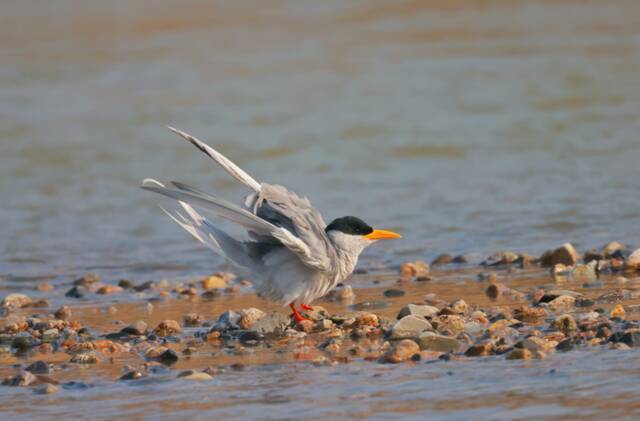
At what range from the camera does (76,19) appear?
22625 millimetres

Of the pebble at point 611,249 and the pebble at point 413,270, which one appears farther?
the pebble at point 413,270

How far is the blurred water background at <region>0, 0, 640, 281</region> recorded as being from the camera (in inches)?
385

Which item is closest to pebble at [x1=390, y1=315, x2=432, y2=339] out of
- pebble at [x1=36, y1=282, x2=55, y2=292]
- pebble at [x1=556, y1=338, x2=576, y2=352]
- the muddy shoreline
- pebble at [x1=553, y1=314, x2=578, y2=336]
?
the muddy shoreline

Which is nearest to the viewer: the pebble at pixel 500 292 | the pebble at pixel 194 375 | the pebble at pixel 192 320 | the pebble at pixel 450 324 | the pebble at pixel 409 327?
the pebble at pixel 194 375

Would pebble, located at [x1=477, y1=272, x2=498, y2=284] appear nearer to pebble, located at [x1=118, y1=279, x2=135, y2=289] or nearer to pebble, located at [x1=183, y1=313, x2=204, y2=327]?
pebble, located at [x1=183, y1=313, x2=204, y2=327]

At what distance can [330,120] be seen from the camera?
1407cm

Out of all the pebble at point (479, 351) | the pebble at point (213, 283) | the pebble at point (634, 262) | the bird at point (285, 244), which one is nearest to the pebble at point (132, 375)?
the bird at point (285, 244)

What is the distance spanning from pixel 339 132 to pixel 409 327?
25.9 feet

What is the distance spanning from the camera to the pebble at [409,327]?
570 centimetres

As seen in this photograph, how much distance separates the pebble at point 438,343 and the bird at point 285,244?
2.95 ft

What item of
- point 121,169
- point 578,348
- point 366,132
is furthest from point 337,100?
point 578,348

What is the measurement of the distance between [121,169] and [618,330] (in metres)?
7.87

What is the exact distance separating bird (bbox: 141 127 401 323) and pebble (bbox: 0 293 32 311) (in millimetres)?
1553

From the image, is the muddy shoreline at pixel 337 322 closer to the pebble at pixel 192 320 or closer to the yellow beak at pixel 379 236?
the pebble at pixel 192 320
